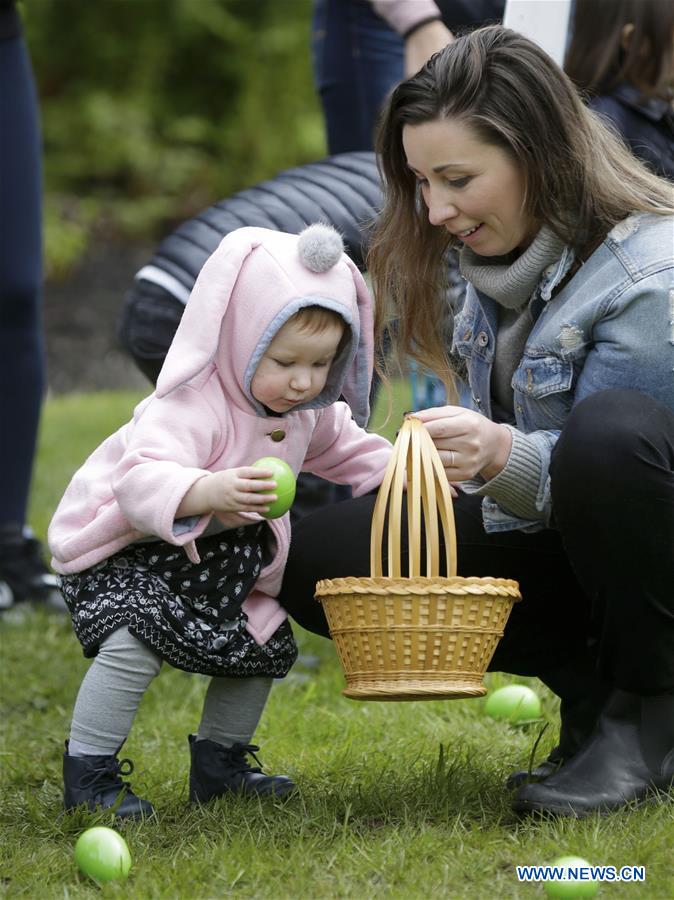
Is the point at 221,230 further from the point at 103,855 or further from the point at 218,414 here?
the point at 103,855

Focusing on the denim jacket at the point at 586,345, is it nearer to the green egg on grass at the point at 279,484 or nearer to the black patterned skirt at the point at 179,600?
the green egg on grass at the point at 279,484

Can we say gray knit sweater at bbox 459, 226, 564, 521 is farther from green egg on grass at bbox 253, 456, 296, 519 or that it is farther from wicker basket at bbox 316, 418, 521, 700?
green egg on grass at bbox 253, 456, 296, 519

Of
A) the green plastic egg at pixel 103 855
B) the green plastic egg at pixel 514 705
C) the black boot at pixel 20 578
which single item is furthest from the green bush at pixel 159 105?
the green plastic egg at pixel 103 855

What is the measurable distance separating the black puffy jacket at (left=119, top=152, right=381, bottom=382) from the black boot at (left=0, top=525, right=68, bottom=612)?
897mm

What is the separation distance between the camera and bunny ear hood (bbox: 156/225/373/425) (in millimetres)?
2320

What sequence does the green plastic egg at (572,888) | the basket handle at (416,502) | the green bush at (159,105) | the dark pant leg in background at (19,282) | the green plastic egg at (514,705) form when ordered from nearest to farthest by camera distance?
1. the green plastic egg at (572,888)
2. the basket handle at (416,502)
3. the green plastic egg at (514,705)
4. the dark pant leg in background at (19,282)
5. the green bush at (159,105)

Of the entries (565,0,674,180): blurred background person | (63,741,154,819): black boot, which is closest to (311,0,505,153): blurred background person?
(565,0,674,180): blurred background person

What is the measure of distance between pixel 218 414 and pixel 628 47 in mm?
1584

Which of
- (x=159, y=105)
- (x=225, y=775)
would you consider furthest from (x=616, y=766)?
(x=159, y=105)

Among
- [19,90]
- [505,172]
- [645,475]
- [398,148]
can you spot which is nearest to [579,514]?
[645,475]

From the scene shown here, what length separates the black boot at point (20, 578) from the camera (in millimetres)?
3980

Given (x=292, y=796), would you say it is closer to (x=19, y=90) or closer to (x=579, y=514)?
(x=579, y=514)

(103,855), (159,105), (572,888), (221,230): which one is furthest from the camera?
(159,105)

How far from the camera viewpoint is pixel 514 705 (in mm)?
2930
